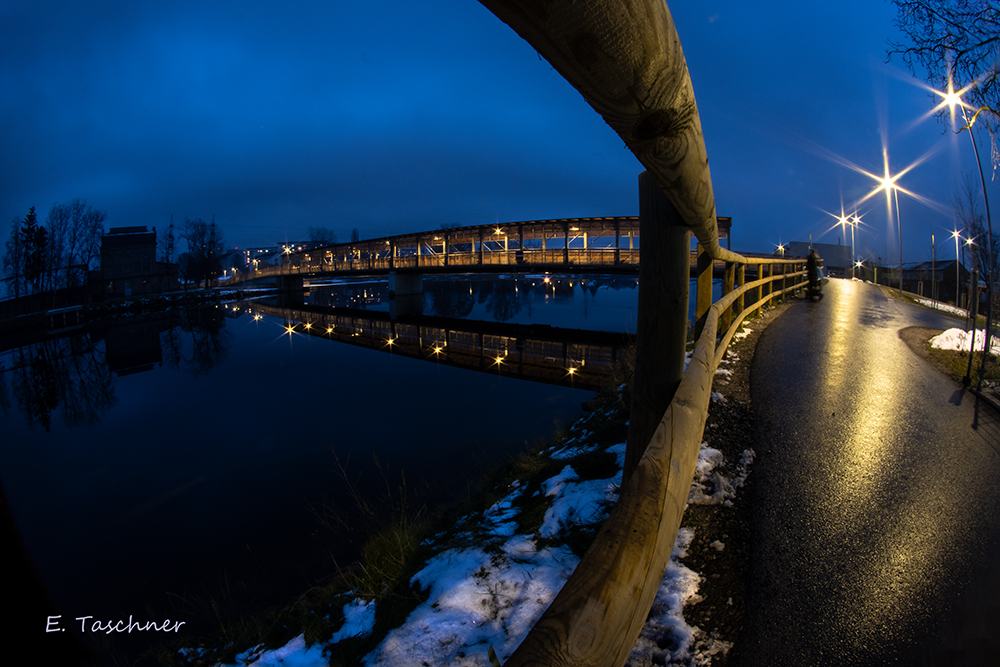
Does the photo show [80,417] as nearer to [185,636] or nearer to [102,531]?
[102,531]

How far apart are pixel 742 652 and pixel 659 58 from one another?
2253 millimetres

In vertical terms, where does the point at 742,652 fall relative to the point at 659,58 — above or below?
below

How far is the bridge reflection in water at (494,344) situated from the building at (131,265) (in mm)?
44551

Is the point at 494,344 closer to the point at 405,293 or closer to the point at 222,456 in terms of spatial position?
the point at 222,456

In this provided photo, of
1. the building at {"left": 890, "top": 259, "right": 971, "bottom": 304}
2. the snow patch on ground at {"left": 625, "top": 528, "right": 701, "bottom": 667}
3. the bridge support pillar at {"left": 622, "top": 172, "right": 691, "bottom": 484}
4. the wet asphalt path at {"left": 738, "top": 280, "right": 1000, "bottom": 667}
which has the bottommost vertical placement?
the snow patch on ground at {"left": 625, "top": 528, "right": 701, "bottom": 667}

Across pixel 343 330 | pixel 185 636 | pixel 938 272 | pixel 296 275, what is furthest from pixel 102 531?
pixel 938 272

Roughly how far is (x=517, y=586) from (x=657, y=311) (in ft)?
6.15

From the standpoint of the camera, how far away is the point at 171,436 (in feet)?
32.0

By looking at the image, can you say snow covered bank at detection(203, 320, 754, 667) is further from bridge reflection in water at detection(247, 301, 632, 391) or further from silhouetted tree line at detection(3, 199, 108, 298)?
silhouetted tree line at detection(3, 199, 108, 298)

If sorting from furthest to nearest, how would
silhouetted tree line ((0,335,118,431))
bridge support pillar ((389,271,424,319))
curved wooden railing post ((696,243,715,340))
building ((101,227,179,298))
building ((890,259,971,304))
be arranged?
1. building ((101,227,179,298))
2. building ((890,259,971,304))
3. bridge support pillar ((389,271,424,319))
4. silhouetted tree line ((0,335,118,431))
5. curved wooden railing post ((696,243,715,340))

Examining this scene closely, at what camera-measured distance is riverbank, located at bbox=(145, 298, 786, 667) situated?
1.93m

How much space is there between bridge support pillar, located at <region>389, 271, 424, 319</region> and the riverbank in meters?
30.7

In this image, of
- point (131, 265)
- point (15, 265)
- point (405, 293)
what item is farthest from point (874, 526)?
point (131, 265)

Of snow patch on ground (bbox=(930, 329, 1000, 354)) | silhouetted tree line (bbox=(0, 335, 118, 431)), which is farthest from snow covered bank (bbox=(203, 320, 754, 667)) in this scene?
silhouetted tree line (bbox=(0, 335, 118, 431))
